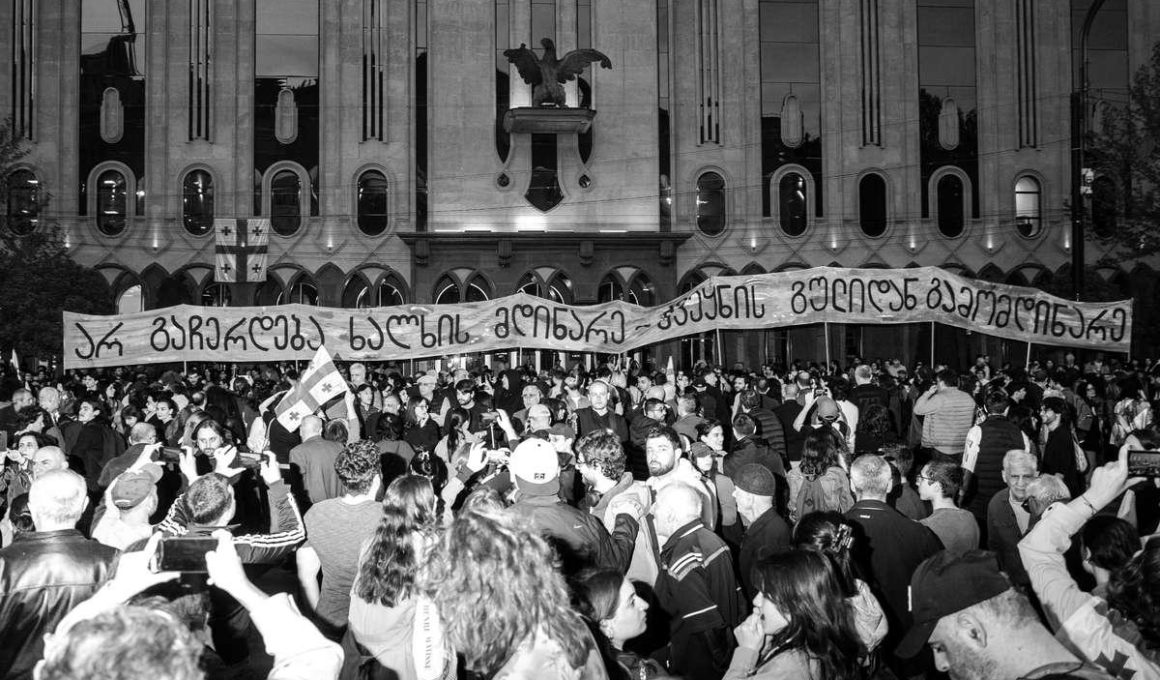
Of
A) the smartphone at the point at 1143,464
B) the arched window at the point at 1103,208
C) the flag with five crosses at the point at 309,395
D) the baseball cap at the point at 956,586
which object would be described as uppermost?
the arched window at the point at 1103,208

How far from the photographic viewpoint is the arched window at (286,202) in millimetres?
34750

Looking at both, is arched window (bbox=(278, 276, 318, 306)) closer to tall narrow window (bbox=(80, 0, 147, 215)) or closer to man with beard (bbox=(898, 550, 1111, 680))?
tall narrow window (bbox=(80, 0, 147, 215))

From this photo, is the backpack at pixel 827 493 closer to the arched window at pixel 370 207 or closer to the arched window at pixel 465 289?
the arched window at pixel 465 289

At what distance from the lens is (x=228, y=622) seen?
6059mm

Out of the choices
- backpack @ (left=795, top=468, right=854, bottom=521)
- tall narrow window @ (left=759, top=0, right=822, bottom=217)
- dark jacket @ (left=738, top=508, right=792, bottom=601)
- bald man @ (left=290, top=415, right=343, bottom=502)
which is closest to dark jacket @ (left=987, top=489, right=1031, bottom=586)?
backpack @ (left=795, top=468, right=854, bottom=521)

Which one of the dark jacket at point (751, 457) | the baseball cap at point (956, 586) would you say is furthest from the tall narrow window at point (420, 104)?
the baseball cap at point (956, 586)

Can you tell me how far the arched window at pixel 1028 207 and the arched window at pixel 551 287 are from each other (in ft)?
50.4

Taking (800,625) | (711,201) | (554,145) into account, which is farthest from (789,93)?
(800,625)

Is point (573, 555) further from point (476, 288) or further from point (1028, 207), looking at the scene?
point (1028, 207)

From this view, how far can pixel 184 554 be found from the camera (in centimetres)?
330

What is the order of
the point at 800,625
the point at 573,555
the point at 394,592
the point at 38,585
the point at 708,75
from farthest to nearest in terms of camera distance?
the point at 708,75, the point at 573,555, the point at 394,592, the point at 38,585, the point at 800,625

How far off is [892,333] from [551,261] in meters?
11.5

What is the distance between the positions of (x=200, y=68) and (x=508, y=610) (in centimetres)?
3452

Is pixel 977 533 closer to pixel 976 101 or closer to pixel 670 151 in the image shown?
pixel 670 151
